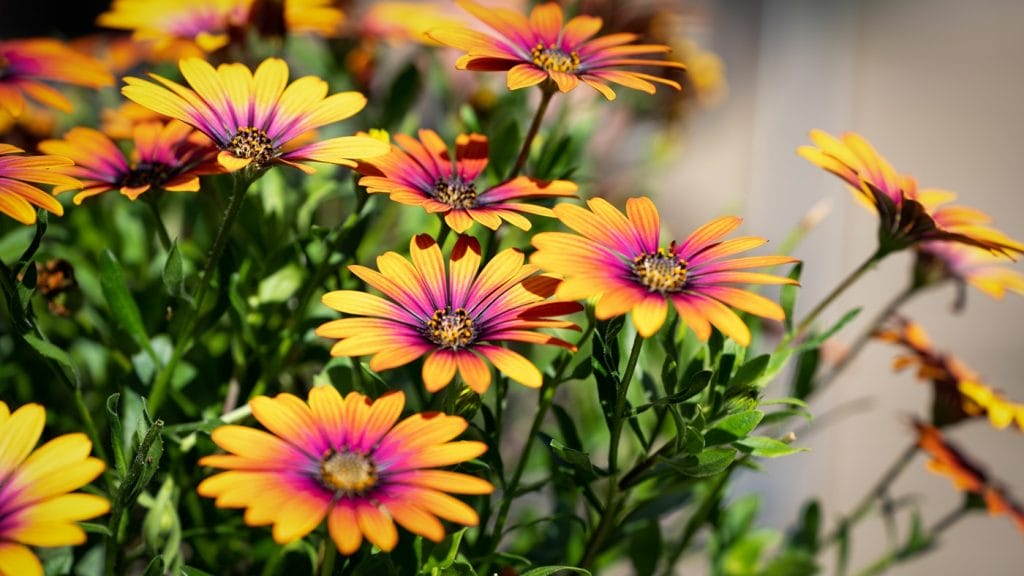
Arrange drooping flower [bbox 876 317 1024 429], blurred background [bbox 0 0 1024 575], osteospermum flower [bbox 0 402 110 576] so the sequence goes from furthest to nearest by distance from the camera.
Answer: blurred background [bbox 0 0 1024 575] < drooping flower [bbox 876 317 1024 429] < osteospermum flower [bbox 0 402 110 576]

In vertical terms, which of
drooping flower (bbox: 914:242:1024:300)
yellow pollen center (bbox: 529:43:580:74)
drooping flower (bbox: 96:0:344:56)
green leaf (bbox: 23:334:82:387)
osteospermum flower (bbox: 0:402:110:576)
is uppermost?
drooping flower (bbox: 96:0:344:56)

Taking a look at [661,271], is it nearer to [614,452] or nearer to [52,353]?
[614,452]

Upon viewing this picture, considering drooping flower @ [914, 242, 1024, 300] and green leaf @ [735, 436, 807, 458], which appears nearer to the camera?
green leaf @ [735, 436, 807, 458]

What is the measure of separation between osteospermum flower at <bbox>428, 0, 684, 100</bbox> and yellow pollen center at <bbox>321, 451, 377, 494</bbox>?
0.57ft

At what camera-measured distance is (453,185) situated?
465mm

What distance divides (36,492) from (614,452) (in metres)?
0.23

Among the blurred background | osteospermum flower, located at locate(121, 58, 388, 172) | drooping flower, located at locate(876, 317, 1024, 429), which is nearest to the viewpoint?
osteospermum flower, located at locate(121, 58, 388, 172)

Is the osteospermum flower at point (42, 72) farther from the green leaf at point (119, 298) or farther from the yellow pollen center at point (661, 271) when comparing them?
the yellow pollen center at point (661, 271)

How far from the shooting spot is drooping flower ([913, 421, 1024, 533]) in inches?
25.4

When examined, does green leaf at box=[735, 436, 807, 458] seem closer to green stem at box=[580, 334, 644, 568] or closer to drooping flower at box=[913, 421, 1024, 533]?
green stem at box=[580, 334, 644, 568]

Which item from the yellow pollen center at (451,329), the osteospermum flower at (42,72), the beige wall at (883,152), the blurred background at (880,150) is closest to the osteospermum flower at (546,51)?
the yellow pollen center at (451,329)

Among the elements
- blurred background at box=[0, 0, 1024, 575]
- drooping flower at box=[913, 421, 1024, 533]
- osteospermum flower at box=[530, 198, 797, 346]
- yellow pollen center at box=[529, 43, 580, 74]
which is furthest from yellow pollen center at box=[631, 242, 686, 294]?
blurred background at box=[0, 0, 1024, 575]

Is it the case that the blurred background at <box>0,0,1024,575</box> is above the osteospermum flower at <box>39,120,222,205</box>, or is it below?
above

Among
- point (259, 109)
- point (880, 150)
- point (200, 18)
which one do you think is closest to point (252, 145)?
point (259, 109)
